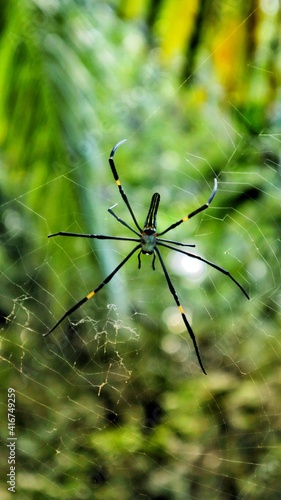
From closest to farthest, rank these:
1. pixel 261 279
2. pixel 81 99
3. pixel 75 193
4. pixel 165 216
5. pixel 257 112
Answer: pixel 75 193
pixel 81 99
pixel 257 112
pixel 165 216
pixel 261 279

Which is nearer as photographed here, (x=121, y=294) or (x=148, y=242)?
(x=148, y=242)

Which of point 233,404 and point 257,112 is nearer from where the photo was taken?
point 257,112

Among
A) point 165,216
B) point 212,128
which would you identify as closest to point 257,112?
point 165,216

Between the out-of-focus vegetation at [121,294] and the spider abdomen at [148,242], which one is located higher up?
the out-of-focus vegetation at [121,294]

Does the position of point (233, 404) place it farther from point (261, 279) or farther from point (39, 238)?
point (39, 238)

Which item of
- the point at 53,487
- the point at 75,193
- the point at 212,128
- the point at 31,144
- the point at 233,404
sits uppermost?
the point at 212,128

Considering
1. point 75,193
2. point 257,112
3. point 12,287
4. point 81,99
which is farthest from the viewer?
point 12,287

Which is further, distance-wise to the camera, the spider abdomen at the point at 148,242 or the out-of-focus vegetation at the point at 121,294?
the out-of-focus vegetation at the point at 121,294

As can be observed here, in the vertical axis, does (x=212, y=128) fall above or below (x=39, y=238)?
above
